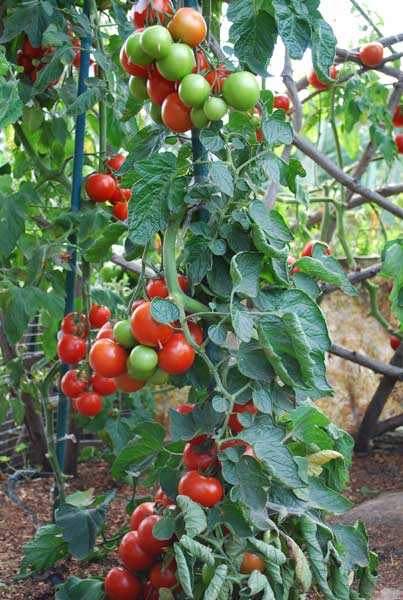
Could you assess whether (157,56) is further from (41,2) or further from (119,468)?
(41,2)

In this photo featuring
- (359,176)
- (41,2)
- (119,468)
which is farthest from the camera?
(359,176)

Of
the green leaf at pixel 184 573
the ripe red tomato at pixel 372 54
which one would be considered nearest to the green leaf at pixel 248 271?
the green leaf at pixel 184 573

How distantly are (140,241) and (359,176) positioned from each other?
1.53 metres

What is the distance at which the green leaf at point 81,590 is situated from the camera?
112 centimetres

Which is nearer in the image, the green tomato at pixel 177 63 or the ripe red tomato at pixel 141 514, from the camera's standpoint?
the green tomato at pixel 177 63

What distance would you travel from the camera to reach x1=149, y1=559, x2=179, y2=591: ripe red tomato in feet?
3.35

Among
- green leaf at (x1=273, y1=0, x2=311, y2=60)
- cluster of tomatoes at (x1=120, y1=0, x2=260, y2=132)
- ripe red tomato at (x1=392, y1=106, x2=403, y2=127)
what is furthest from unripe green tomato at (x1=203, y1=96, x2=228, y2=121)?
ripe red tomato at (x1=392, y1=106, x2=403, y2=127)

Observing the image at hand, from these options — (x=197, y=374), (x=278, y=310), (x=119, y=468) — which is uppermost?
(x=278, y=310)

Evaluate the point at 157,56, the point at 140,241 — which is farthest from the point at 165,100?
the point at 140,241

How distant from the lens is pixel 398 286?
4.76 ft

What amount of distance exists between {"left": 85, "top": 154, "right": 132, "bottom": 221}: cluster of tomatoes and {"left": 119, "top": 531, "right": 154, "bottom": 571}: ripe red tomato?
670mm

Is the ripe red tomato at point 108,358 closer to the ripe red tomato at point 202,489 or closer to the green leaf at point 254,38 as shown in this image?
the ripe red tomato at point 202,489

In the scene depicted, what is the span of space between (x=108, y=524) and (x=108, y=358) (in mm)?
1053

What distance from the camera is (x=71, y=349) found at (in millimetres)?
1361
